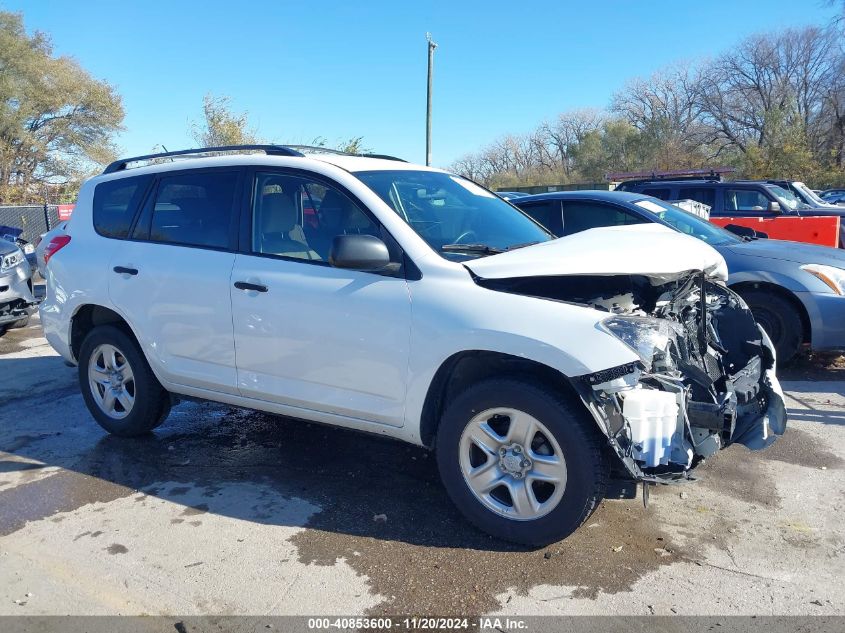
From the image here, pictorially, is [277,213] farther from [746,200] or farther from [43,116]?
[43,116]

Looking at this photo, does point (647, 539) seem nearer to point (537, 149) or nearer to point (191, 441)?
point (191, 441)

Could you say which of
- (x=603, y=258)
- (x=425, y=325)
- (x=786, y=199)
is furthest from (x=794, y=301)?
(x=786, y=199)

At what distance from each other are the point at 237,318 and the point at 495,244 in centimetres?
158

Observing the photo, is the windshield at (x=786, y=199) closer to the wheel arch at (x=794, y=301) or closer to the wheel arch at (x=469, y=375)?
the wheel arch at (x=794, y=301)

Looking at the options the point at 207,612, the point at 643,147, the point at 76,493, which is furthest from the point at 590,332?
the point at 643,147

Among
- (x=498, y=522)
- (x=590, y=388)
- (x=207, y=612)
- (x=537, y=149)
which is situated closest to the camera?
(x=207, y=612)

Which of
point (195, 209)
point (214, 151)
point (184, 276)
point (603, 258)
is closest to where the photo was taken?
point (603, 258)

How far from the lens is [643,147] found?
45.8 metres

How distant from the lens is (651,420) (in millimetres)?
3088

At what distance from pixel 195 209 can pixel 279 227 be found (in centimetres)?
73

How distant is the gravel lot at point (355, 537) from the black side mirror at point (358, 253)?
137cm

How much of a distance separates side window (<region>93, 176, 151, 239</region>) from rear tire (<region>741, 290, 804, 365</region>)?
17.2 feet

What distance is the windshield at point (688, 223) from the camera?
6.87 meters

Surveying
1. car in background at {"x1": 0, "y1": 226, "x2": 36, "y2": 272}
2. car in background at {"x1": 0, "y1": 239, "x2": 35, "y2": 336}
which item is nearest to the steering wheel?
car in background at {"x1": 0, "y1": 239, "x2": 35, "y2": 336}
